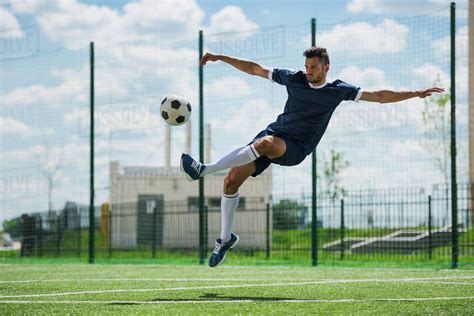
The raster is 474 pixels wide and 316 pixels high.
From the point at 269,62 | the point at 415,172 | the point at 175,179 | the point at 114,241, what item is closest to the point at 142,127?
the point at 269,62

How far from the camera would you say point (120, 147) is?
16.5 meters

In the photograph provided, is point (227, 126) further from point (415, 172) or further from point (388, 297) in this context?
point (388, 297)

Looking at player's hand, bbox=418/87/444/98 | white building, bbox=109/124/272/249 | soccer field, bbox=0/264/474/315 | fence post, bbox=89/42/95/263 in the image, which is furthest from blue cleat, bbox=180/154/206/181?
white building, bbox=109/124/272/249

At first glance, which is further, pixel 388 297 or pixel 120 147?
pixel 120 147

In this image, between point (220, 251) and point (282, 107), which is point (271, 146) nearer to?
point (220, 251)

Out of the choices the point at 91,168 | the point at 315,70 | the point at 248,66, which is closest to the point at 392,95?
the point at 315,70

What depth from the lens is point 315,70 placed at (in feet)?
22.0

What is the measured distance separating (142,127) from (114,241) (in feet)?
33.0

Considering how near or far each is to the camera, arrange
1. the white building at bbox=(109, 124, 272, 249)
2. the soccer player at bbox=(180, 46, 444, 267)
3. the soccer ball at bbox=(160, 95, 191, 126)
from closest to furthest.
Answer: the soccer player at bbox=(180, 46, 444, 267) < the soccer ball at bbox=(160, 95, 191, 126) < the white building at bbox=(109, 124, 272, 249)

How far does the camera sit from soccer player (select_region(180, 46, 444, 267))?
6652 millimetres

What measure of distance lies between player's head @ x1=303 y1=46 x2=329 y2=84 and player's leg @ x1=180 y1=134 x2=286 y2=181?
65 centimetres

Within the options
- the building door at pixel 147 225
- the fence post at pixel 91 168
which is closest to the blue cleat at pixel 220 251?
the fence post at pixel 91 168

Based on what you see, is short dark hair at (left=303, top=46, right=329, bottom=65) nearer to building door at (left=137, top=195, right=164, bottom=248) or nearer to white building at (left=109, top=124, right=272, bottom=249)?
white building at (left=109, top=124, right=272, bottom=249)

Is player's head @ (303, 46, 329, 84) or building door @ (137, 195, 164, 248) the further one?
building door @ (137, 195, 164, 248)
